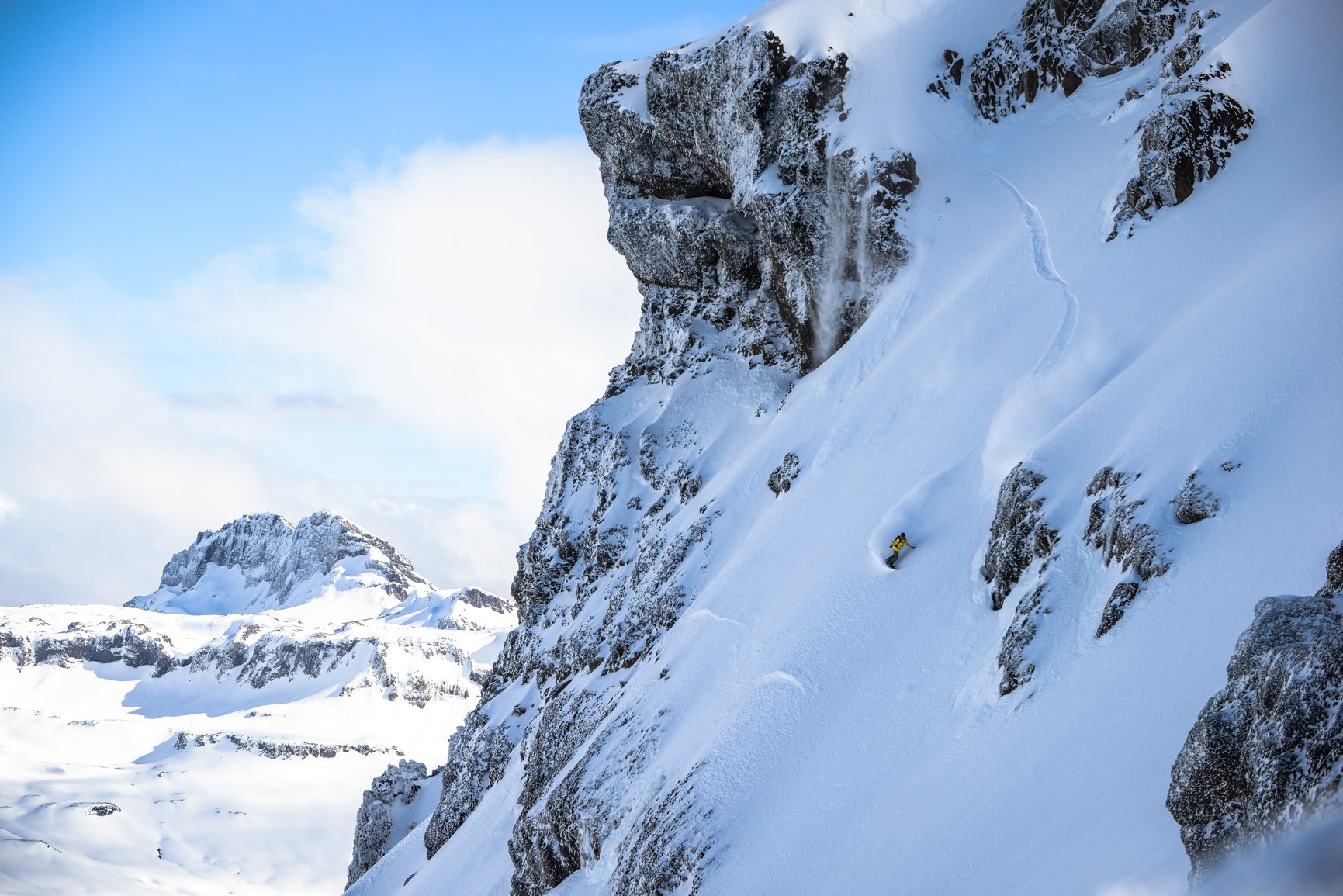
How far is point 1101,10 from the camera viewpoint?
118 feet

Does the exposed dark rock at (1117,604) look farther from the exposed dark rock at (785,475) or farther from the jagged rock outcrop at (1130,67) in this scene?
the exposed dark rock at (785,475)

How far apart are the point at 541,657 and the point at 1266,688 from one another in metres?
41.2

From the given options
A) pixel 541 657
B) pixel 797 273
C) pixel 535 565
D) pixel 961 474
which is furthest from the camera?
pixel 535 565

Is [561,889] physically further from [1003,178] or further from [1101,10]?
[1101,10]

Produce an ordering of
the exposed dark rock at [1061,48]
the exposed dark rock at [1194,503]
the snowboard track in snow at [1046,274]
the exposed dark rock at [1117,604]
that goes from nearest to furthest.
Result: the exposed dark rock at [1194,503], the exposed dark rock at [1117,604], the snowboard track in snow at [1046,274], the exposed dark rock at [1061,48]

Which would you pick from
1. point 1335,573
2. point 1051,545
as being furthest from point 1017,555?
point 1335,573

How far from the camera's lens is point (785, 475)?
32562 mm

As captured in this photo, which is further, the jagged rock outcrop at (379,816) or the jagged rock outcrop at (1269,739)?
the jagged rock outcrop at (379,816)

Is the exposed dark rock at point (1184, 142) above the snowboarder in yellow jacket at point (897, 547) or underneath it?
above

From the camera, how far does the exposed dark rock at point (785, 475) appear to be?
32.2 metres

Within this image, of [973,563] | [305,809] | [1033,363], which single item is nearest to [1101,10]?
[1033,363]

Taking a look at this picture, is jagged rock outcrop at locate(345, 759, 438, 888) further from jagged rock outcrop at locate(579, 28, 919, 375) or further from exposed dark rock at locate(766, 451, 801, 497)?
exposed dark rock at locate(766, 451, 801, 497)

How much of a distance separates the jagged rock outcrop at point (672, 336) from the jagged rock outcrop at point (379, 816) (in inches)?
371

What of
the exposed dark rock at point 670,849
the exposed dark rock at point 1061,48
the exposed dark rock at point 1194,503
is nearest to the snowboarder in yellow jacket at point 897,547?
the exposed dark rock at point 670,849
